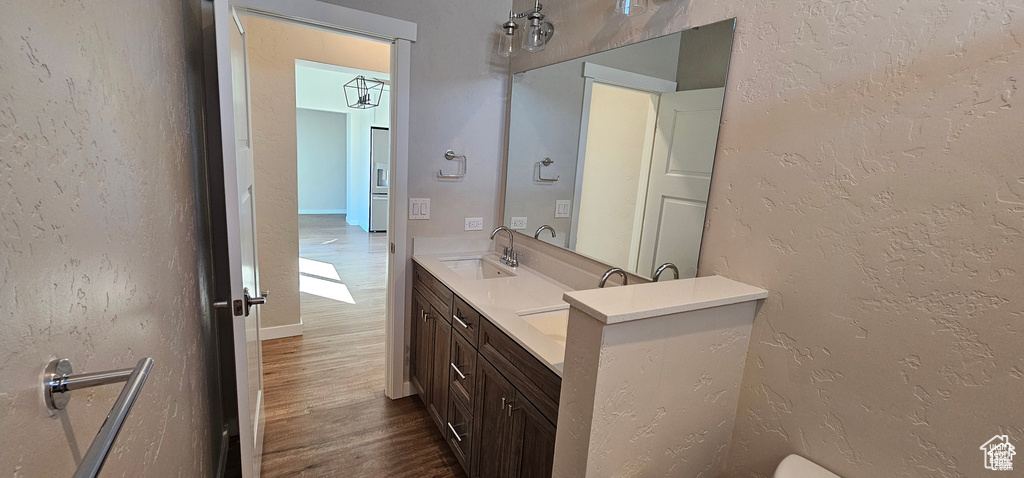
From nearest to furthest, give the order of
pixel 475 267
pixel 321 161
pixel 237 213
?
pixel 237 213
pixel 475 267
pixel 321 161

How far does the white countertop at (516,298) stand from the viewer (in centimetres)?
139

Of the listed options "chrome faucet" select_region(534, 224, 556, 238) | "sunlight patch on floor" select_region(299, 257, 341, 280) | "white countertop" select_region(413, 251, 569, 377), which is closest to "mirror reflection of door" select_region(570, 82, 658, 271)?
"chrome faucet" select_region(534, 224, 556, 238)

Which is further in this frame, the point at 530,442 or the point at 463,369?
the point at 463,369

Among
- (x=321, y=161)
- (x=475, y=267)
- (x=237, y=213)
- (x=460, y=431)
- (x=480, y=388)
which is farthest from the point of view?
(x=321, y=161)

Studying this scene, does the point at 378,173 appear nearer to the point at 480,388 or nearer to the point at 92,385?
the point at 480,388

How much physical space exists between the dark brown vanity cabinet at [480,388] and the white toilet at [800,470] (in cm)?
61

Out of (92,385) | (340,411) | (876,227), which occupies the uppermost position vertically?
(876,227)

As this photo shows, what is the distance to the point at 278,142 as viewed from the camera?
9.93 ft

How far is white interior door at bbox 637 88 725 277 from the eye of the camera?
4.86 feet

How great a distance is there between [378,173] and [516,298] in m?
6.40

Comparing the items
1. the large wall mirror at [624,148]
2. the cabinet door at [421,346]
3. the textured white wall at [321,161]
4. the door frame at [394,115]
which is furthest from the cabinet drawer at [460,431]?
the textured white wall at [321,161]

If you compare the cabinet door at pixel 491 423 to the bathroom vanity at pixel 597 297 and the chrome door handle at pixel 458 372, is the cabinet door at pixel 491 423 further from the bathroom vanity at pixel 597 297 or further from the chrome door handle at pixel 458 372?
the chrome door handle at pixel 458 372

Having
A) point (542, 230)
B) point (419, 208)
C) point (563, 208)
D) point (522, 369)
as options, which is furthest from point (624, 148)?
point (419, 208)

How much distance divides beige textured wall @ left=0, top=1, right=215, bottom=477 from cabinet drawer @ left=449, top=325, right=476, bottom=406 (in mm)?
952
